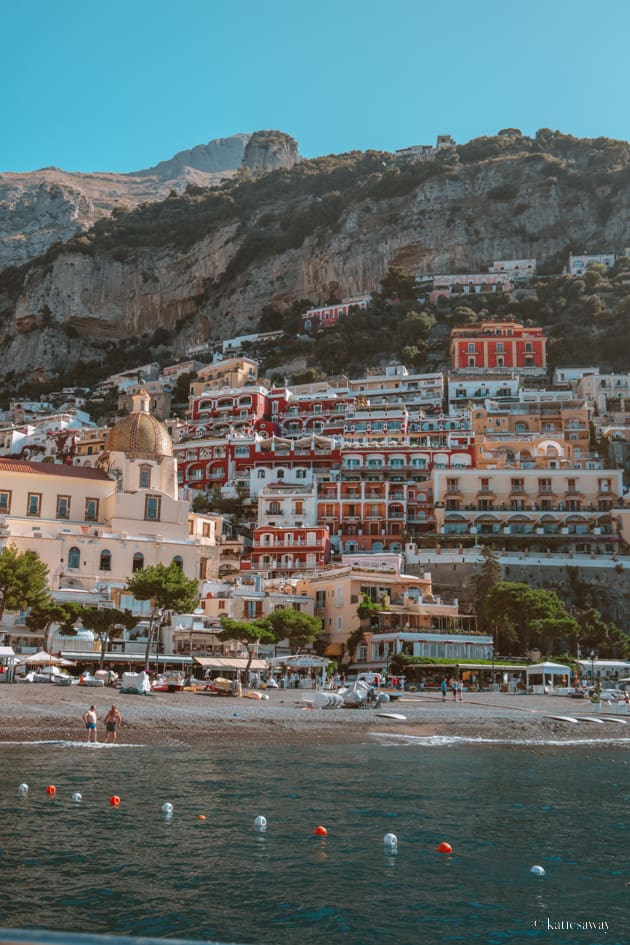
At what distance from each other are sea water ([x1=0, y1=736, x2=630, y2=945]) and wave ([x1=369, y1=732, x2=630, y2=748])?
258 inches

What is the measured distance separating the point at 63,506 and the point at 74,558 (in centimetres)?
494

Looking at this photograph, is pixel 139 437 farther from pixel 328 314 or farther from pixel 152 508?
pixel 328 314

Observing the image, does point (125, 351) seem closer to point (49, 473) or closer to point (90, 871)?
point (49, 473)

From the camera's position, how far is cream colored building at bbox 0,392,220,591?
56594 mm

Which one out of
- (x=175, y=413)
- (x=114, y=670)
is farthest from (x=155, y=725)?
(x=175, y=413)

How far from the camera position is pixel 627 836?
17.3 meters

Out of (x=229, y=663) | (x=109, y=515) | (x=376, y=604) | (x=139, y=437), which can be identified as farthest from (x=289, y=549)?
(x=229, y=663)

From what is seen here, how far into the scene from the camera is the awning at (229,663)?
5078cm

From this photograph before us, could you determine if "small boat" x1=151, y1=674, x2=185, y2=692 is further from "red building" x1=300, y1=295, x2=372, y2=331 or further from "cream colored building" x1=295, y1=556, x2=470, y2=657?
"red building" x1=300, y1=295, x2=372, y2=331

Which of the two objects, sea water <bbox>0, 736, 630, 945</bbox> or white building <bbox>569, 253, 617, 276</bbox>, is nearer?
sea water <bbox>0, 736, 630, 945</bbox>

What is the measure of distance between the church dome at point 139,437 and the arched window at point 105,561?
8222mm

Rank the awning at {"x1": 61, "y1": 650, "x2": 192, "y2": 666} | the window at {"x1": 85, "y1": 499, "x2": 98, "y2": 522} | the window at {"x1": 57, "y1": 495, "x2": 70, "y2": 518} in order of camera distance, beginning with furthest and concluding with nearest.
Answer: the window at {"x1": 85, "y1": 499, "x2": 98, "y2": 522} → the window at {"x1": 57, "y1": 495, "x2": 70, "y2": 518} → the awning at {"x1": 61, "y1": 650, "x2": 192, "y2": 666}

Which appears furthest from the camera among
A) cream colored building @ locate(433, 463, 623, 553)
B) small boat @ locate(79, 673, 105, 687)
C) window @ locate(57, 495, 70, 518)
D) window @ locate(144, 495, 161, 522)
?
cream colored building @ locate(433, 463, 623, 553)

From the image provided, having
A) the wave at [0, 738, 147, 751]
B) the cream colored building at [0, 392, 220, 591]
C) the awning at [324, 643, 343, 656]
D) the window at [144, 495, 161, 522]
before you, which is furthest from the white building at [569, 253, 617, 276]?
the wave at [0, 738, 147, 751]
